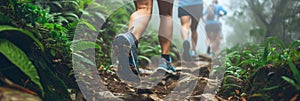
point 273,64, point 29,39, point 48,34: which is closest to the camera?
point 29,39

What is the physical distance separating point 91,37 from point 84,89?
2.23m

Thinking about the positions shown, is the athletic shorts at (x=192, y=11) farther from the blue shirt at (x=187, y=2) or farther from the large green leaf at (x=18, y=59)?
the large green leaf at (x=18, y=59)

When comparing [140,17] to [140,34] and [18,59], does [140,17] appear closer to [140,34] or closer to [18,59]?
[140,34]

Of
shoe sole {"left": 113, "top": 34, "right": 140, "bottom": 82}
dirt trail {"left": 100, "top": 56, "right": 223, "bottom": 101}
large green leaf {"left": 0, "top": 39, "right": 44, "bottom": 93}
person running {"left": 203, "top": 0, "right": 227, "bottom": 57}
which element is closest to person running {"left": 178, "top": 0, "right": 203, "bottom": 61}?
person running {"left": 203, "top": 0, "right": 227, "bottom": 57}

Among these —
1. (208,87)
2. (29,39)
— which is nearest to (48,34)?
(29,39)

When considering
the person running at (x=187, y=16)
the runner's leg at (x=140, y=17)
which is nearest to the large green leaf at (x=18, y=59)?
the runner's leg at (x=140, y=17)

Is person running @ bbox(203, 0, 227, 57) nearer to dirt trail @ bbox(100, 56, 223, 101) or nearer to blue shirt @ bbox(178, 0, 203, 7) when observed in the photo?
blue shirt @ bbox(178, 0, 203, 7)

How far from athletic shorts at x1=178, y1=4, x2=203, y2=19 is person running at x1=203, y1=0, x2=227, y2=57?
8.91 feet

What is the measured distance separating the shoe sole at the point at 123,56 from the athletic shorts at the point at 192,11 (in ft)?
12.5

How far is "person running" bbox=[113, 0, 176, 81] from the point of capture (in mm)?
2936

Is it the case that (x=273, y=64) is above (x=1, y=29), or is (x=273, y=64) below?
below

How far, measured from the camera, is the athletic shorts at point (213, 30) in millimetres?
9450

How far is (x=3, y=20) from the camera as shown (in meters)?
2.02

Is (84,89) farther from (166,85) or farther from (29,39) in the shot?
(166,85)
